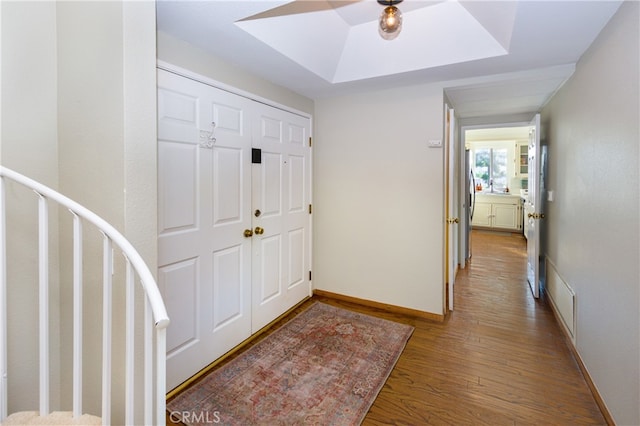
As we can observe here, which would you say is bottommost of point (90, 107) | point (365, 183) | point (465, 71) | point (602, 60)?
point (365, 183)

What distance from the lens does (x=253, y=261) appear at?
2.64 meters

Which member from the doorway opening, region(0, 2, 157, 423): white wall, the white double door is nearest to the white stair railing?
region(0, 2, 157, 423): white wall

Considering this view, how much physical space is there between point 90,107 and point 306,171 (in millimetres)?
2137

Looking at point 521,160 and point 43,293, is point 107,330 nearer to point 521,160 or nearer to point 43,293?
point 43,293

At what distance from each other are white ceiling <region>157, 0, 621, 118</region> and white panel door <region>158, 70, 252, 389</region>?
0.41 metres

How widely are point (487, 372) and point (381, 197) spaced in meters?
1.71

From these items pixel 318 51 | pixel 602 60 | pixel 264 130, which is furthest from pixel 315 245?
pixel 602 60

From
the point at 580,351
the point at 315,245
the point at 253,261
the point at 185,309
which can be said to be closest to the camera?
the point at 185,309

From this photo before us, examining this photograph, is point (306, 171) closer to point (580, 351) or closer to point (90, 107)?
point (90, 107)

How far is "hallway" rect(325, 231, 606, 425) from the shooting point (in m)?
1.77

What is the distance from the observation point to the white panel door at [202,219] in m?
1.92

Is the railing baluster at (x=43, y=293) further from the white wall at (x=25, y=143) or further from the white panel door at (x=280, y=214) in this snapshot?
the white panel door at (x=280, y=214)

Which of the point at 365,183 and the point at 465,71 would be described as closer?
the point at 465,71

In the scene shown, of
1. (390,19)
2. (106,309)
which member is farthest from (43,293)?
(390,19)
